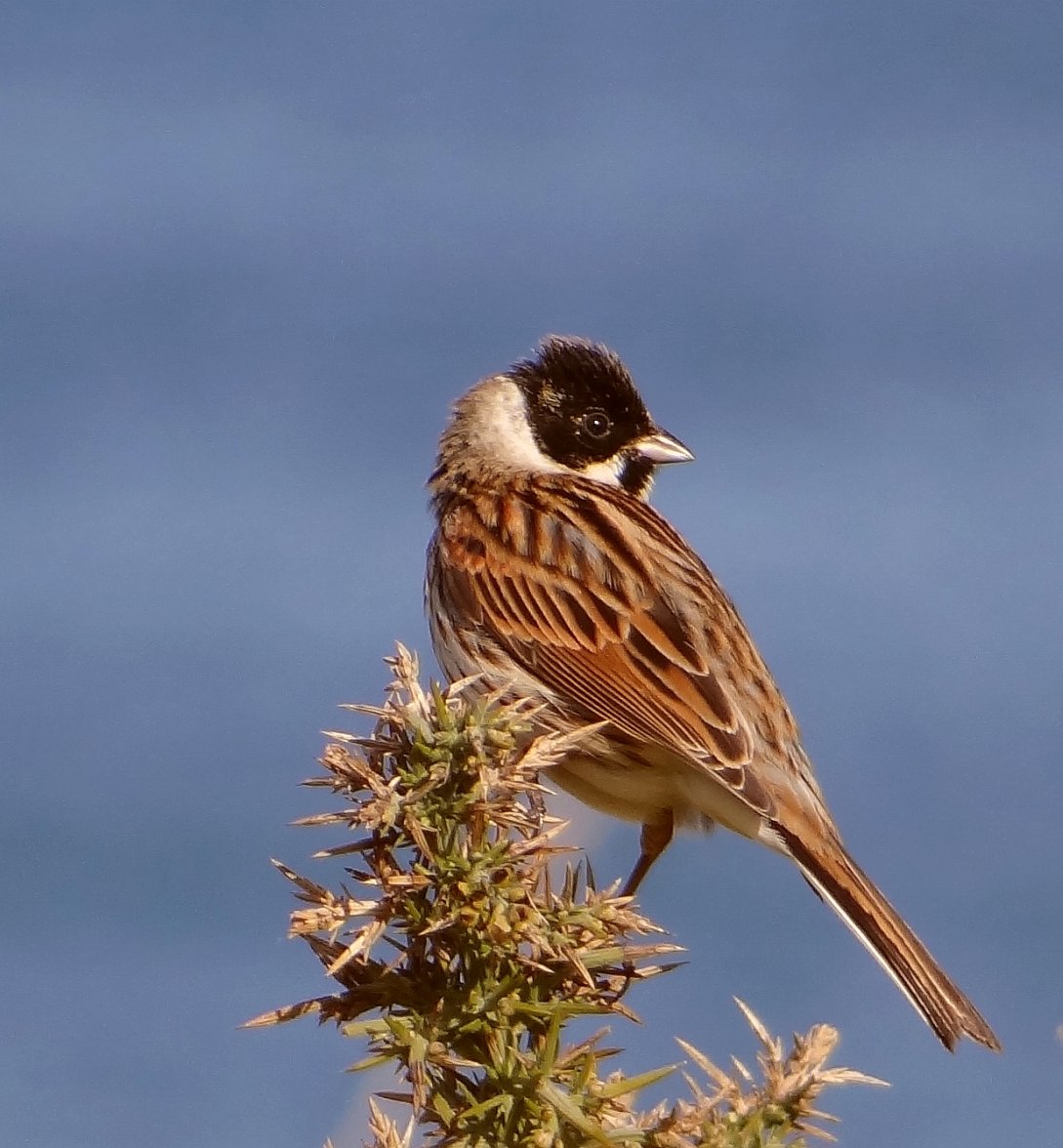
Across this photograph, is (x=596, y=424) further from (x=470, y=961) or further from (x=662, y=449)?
(x=470, y=961)

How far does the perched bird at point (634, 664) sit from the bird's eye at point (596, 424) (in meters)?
0.20

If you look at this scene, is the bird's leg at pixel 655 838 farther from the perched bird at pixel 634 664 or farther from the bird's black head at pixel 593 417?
the bird's black head at pixel 593 417

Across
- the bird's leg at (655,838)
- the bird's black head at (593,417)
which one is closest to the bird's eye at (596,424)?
the bird's black head at (593,417)

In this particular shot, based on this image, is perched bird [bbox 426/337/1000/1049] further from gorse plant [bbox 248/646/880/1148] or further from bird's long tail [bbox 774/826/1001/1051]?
gorse plant [bbox 248/646/880/1148]

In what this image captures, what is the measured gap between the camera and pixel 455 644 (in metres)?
4.18

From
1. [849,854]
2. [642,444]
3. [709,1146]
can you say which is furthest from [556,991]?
[642,444]

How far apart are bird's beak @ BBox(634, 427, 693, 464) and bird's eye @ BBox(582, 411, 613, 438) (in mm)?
105

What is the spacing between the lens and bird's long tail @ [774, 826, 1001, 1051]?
3027mm

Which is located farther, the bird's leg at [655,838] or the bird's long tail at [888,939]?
the bird's leg at [655,838]

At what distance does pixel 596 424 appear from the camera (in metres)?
5.02

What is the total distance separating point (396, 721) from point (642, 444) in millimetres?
3229

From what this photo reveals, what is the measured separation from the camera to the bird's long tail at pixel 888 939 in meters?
3.03

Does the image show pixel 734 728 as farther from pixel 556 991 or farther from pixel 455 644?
pixel 556 991

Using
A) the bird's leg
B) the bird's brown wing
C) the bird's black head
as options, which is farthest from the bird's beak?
the bird's leg
